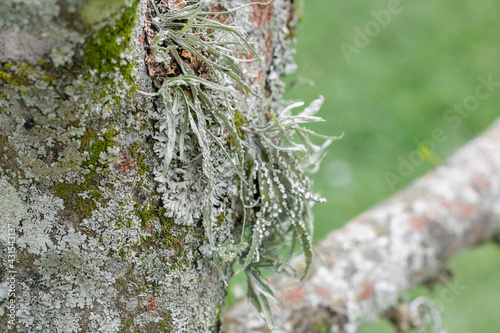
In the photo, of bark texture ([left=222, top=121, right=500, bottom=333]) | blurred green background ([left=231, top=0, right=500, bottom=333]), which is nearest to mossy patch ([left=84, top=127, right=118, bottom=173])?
bark texture ([left=222, top=121, right=500, bottom=333])

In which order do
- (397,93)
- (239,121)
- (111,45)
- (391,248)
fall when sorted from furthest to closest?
(397,93) → (391,248) → (239,121) → (111,45)

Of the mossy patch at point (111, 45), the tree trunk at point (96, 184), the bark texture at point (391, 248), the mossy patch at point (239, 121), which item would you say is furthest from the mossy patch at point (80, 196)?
the bark texture at point (391, 248)

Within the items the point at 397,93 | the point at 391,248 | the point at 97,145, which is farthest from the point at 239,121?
the point at 397,93

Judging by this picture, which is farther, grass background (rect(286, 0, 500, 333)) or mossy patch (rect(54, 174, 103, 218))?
grass background (rect(286, 0, 500, 333))

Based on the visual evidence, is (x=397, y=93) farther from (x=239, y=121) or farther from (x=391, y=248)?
(x=239, y=121)

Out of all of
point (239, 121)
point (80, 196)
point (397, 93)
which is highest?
point (397, 93)

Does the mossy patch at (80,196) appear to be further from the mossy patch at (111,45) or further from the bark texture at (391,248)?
the bark texture at (391,248)

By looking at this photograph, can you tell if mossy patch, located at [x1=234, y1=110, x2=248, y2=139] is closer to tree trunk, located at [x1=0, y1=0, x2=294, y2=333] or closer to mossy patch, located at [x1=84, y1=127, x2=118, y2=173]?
tree trunk, located at [x1=0, y1=0, x2=294, y2=333]

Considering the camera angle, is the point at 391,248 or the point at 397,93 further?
the point at 397,93
